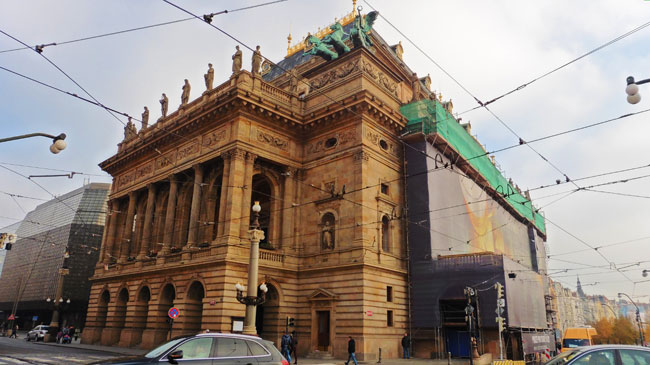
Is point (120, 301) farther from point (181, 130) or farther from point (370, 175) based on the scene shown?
point (370, 175)

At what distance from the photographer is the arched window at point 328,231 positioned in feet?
102

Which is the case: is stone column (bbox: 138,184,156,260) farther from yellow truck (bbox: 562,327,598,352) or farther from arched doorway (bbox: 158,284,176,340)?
yellow truck (bbox: 562,327,598,352)

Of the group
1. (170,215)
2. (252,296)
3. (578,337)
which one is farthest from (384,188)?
(578,337)

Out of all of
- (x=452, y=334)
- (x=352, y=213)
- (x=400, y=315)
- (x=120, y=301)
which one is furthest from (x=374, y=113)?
(x=120, y=301)

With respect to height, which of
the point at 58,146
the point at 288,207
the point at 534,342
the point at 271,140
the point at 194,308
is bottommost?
the point at 534,342

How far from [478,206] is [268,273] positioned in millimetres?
22110

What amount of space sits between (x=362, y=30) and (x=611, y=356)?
30223mm

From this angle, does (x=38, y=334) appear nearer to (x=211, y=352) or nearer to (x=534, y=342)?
(x=534, y=342)

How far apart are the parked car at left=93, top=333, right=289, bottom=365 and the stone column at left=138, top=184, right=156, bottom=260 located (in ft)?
97.4

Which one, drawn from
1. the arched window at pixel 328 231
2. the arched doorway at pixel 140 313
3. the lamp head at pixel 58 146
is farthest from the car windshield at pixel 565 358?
the arched doorway at pixel 140 313

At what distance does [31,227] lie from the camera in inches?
3738

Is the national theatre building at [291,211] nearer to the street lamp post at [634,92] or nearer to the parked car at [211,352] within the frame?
the parked car at [211,352]

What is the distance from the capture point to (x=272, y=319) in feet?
99.5

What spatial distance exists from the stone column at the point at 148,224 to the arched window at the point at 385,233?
777 inches
